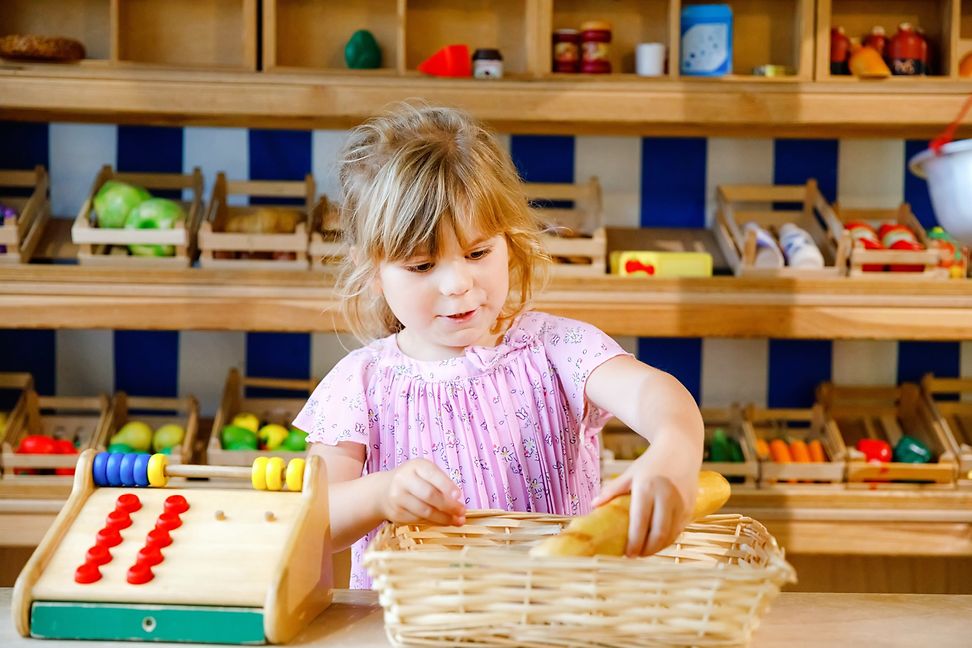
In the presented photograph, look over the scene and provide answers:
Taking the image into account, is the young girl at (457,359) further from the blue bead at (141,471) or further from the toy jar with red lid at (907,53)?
the toy jar with red lid at (907,53)

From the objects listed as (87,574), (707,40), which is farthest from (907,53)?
(87,574)

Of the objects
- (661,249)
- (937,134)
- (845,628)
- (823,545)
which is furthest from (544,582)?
(937,134)

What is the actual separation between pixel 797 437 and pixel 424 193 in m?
1.70

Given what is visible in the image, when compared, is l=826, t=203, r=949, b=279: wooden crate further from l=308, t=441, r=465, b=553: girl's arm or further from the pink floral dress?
l=308, t=441, r=465, b=553: girl's arm

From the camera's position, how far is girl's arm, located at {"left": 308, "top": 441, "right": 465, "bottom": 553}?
95cm

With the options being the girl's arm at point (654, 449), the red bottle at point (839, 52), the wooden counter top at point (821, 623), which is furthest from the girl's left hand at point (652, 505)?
the red bottle at point (839, 52)

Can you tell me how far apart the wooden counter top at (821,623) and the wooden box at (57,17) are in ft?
6.03

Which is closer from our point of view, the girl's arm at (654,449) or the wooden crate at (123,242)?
the girl's arm at (654,449)

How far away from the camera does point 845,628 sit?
0.94 metres

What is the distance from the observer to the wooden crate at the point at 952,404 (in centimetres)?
253

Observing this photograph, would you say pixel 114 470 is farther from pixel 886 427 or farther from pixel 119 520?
pixel 886 427

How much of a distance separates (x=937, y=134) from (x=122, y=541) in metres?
2.17

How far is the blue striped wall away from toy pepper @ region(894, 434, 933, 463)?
1.26 ft

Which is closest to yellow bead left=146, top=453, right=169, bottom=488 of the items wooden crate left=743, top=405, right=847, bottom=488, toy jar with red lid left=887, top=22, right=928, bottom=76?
wooden crate left=743, top=405, right=847, bottom=488
